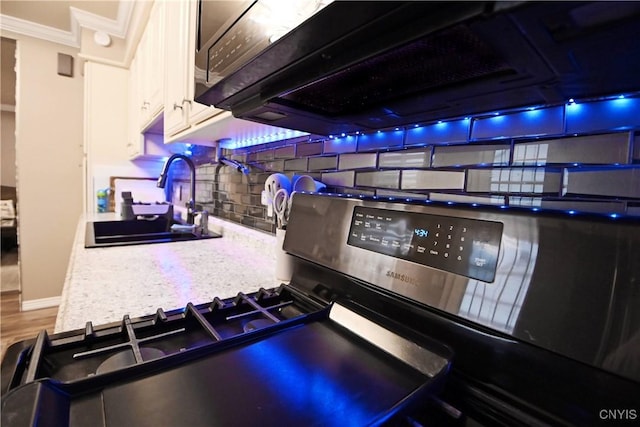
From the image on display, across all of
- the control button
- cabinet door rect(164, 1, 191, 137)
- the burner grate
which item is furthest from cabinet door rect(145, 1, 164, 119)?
the control button

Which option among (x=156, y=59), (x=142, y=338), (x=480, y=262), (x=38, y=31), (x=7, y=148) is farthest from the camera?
(x=7, y=148)

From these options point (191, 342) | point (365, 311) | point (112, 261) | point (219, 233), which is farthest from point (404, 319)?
point (219, 233)

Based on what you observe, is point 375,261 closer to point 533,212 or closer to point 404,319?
point 404,319

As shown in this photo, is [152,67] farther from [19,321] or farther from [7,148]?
[7,148]

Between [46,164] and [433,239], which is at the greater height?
[46,164]

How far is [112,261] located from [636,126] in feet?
4.38

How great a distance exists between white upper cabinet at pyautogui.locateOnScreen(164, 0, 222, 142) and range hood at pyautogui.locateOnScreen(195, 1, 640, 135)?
56 centimetres

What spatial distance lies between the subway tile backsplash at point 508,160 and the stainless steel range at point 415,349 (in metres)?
0.17

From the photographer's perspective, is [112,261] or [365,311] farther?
[112,261]

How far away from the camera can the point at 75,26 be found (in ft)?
8.79

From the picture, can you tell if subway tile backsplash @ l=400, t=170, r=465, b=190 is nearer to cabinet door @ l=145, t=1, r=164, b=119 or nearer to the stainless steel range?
the stainless steel range

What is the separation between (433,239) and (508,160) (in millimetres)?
229

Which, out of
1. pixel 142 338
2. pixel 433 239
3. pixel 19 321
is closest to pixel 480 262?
pixel 433 239

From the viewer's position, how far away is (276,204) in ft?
2.93
